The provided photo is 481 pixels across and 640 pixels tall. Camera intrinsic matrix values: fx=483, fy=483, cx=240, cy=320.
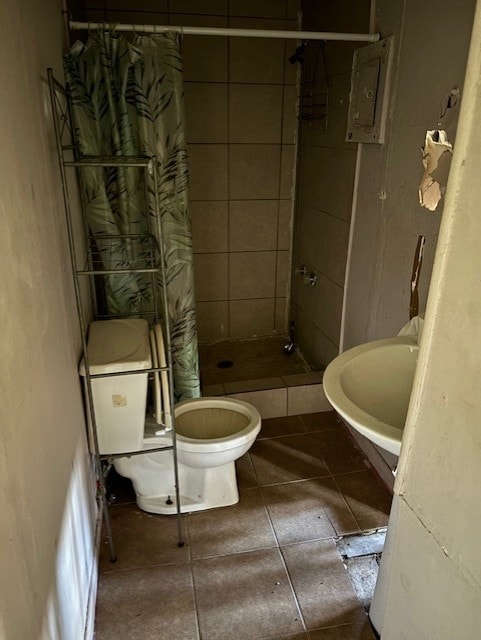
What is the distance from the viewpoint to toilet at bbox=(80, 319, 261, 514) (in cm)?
169

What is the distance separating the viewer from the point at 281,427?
2588 mm

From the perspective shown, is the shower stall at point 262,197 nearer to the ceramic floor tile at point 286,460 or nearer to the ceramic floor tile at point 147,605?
the ceramic floor tile at point 286,460

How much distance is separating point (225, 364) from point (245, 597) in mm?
1595

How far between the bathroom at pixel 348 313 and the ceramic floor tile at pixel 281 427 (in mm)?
591

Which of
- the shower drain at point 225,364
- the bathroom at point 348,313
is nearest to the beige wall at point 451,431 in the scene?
the bathroom at point 348,313

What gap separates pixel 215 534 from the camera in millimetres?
1958

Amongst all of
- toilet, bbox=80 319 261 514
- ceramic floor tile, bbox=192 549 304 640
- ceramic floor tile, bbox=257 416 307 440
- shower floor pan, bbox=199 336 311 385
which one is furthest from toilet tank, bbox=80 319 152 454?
shower floor pan, bbox=199 336 311 385

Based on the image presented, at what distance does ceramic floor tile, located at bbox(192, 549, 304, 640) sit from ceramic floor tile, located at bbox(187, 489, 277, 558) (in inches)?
1.6

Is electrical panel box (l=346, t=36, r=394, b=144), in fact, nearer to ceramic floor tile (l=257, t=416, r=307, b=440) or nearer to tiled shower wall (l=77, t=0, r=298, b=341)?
tiled shower wall (l=77, t=0, r=298, b=341)

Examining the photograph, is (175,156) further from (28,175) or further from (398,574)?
(398,574)

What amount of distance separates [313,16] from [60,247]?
211cm

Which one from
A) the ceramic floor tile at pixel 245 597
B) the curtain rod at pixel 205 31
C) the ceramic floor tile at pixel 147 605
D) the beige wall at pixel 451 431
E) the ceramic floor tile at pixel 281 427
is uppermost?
the curtain rod at pixel 205 31

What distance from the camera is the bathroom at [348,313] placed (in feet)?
2.73

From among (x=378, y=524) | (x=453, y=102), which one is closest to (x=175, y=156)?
(x=453, y=102)
